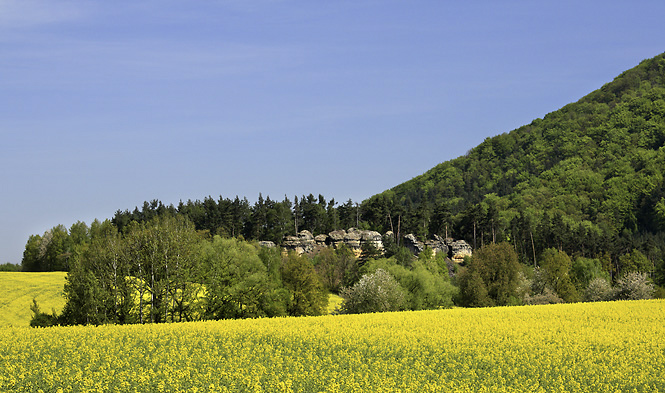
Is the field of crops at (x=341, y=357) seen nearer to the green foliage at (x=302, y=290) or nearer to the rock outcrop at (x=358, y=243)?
the green foliage at (x=302, y=290)

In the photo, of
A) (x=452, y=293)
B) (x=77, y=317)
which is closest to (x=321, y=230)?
(x=452, y=293)

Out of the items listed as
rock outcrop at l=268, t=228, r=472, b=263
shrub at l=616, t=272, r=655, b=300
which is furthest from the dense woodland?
rock outcrop at l=268, t=228, r=472, b=263

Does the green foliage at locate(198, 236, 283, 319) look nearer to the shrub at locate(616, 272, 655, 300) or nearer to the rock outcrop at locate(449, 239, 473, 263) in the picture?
the shrub at locate(616, 272, 655, 300)

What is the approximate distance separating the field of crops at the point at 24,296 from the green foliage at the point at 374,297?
35707 millimetres

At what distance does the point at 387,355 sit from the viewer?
94.3ft

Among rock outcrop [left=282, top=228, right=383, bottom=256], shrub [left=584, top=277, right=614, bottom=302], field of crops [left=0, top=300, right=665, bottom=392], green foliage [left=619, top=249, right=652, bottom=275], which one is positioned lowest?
green foliage [left=619, top=249, right=652, bottom=275]

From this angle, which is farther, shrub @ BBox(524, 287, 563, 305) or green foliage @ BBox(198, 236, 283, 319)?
shrub @ BBox(524, 287, 563, 305)

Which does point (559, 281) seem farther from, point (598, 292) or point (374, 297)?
point (374, 297)

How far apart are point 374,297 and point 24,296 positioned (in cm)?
4748

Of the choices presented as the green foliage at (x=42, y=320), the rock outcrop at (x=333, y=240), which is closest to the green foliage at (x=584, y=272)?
the rock outcrop at (x=333, y=240)

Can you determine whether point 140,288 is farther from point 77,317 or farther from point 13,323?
point 13,323

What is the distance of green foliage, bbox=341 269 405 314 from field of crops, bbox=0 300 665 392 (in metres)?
26.3

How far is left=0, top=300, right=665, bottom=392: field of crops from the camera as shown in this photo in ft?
74.5

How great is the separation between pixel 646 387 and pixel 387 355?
1124cm
